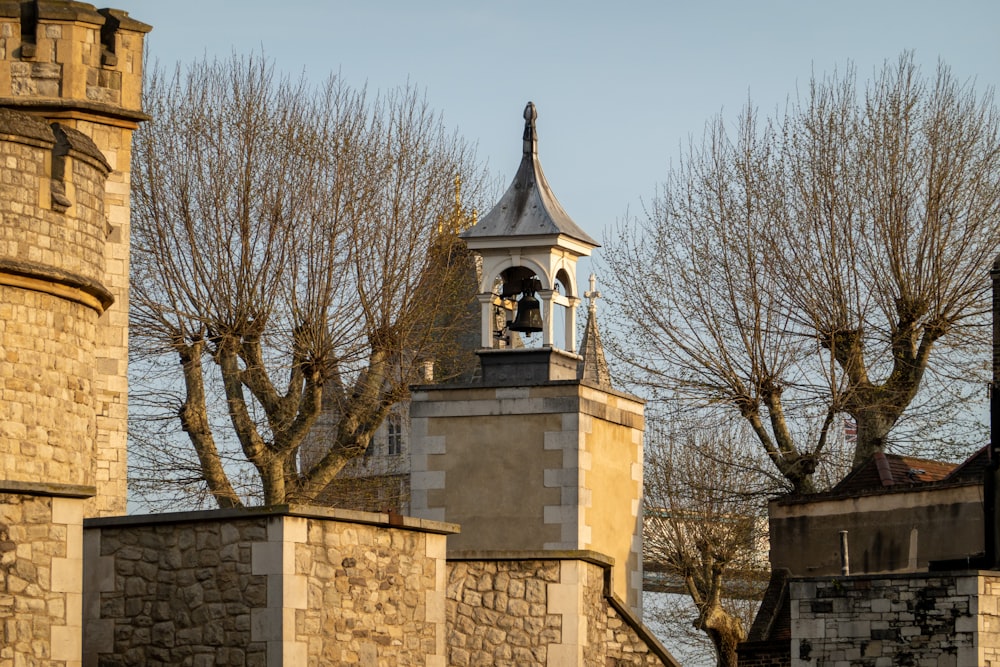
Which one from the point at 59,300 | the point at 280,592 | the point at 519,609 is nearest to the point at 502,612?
the point at 519,609

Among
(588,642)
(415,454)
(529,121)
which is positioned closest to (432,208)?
(529,121)

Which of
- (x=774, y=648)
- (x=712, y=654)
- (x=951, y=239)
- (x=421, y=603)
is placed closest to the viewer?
(x=421, y=603)

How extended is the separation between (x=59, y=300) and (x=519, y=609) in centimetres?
445

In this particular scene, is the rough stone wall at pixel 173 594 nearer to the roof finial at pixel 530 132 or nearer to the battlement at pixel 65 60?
the battlement at pixel 65 60

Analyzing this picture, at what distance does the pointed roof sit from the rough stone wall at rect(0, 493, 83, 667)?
8.55 m

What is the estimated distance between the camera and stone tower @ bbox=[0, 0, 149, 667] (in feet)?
43.7

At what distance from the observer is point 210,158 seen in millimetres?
27891

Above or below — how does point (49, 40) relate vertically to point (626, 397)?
above

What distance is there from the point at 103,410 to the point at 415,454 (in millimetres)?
3047

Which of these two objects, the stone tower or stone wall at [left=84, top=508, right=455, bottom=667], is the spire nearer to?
the stone tower

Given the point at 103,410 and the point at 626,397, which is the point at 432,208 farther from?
the point at 103,410

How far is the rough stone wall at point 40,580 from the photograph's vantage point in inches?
518

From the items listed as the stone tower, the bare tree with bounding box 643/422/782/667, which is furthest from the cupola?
the bare tree with bounding box 643/422/782/667

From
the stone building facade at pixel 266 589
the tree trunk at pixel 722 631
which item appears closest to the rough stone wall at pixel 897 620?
the stone building facade at pixel 266 589
